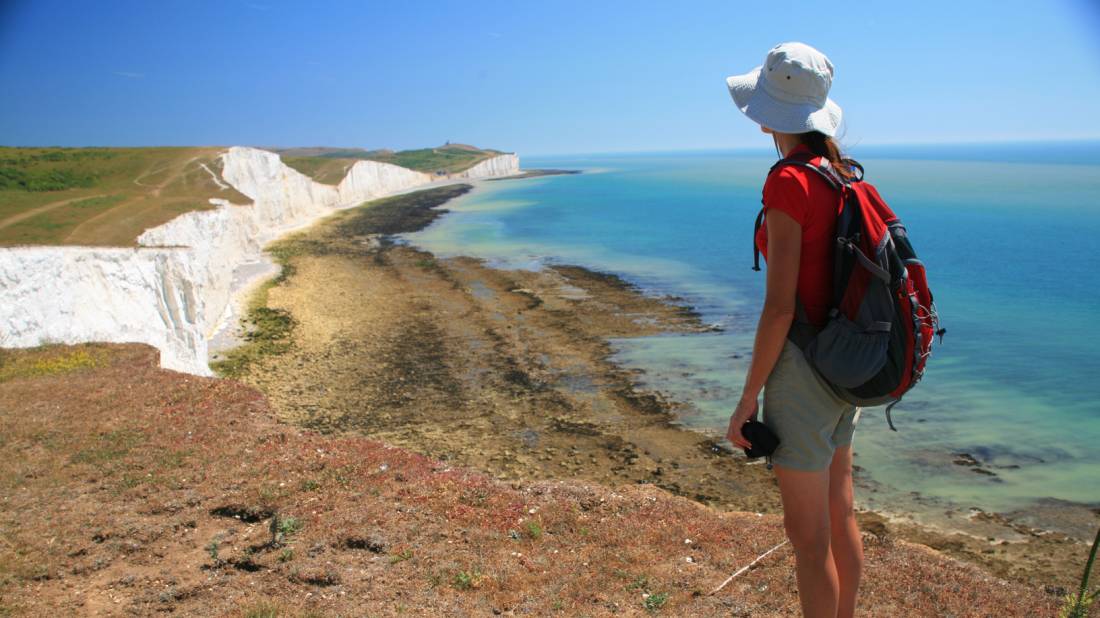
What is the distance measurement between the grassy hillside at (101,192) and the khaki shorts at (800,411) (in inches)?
749

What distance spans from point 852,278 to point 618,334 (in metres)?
18.7

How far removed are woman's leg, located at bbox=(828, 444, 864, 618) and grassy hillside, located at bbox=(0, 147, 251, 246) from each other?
19.1m

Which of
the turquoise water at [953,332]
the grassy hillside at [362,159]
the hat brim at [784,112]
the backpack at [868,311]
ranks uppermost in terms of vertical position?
the grassy hillside at [362,159]

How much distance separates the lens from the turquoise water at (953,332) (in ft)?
38.9

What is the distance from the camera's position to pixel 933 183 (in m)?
100

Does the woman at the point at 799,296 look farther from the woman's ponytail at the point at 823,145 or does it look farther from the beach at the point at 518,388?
the beach at the point at 518,388

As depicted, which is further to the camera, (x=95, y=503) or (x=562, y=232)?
(x=562, y=232)

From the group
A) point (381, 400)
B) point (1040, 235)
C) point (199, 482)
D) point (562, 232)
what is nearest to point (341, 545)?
point (199, 482)

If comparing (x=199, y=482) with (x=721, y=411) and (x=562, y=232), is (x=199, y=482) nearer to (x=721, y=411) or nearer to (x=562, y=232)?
(x=721, y=411)

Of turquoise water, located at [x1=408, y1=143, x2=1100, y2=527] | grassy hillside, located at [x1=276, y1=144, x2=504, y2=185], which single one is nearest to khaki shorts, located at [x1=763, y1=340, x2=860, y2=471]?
turquoise water, located at [x1=408, y1=143, x2=1100, y2=527]

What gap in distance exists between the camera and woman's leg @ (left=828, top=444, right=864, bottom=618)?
9.95ft

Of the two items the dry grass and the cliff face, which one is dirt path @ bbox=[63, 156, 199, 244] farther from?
the cliff face

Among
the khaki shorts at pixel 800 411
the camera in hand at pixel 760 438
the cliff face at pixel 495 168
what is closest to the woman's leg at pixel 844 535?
the khaki shorts at pixel 800 411

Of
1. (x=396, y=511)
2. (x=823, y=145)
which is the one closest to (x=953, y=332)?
(x=396, y=511)
